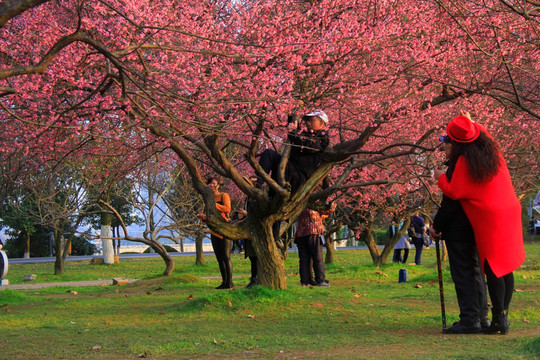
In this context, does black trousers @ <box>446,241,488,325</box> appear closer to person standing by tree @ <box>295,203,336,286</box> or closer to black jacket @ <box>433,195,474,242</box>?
black jacket @ <box>433,195,474,242</box>

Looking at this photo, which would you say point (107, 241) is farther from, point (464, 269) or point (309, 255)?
point (464, 269)

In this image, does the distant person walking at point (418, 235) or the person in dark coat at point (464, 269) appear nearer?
the person in dark coat at point (464, 269)

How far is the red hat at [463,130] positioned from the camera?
606 cm

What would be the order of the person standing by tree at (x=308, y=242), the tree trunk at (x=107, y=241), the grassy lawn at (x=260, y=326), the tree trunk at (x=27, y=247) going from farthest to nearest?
the tree trunk at (x=27, y=247), the tree trunk at (x=107, y=241), the person standing by tree at (x=308, y=242), the grassy lawn at (x=260, y=326)

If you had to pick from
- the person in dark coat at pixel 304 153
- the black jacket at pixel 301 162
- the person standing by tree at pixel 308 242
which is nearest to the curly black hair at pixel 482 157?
the person in dark coat at pixel 304 153

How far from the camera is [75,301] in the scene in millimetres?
10766

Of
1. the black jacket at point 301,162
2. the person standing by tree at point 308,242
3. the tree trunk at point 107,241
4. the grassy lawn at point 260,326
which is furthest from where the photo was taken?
the tree trunk at point 107,241

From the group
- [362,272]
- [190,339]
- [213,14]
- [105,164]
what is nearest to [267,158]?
[213,14]

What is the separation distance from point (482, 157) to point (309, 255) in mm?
5832

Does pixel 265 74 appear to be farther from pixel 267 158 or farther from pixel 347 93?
pixel 347 93

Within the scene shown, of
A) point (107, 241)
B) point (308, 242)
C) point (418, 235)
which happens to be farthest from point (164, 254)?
point (107, 241)

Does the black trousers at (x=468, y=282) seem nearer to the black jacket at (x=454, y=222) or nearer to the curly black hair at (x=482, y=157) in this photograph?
the black jacket at (x=454, y=222)

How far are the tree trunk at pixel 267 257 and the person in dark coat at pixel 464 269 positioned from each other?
137 inches

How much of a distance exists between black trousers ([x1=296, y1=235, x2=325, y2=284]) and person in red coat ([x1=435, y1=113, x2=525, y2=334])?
209 inches
